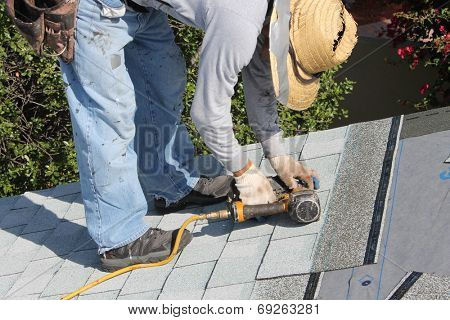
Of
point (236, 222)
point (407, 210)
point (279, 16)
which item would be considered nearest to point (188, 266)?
point (236, 222)

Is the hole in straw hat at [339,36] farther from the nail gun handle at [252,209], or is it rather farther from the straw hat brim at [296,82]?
the nail gun handle at [252,209]

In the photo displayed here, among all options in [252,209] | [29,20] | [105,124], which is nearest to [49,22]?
[29,20]

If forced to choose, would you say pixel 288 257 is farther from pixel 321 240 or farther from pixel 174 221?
pixel 174 221

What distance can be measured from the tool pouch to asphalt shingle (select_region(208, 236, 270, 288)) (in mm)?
1227

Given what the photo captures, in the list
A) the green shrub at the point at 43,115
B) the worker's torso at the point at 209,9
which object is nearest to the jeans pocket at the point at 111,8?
the worker's torso at the point at 209,9

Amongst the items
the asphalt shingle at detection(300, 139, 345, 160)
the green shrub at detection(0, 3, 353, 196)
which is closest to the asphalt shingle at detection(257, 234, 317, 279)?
the asphalt shingle at detection(300, 139, 345, 160)

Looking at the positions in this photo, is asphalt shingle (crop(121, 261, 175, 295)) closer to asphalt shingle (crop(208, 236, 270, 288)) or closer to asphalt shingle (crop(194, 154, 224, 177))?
asphalt shingle (crop(208, 236, 270, 288))

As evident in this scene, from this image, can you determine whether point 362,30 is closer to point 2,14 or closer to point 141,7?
point 2,14

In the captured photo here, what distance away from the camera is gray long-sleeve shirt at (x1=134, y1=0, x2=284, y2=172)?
10.6 ft

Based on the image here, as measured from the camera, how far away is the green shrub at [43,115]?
227 inches

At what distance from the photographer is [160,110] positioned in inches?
170

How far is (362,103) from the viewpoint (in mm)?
7156

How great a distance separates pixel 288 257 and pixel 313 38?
42.3 inches
